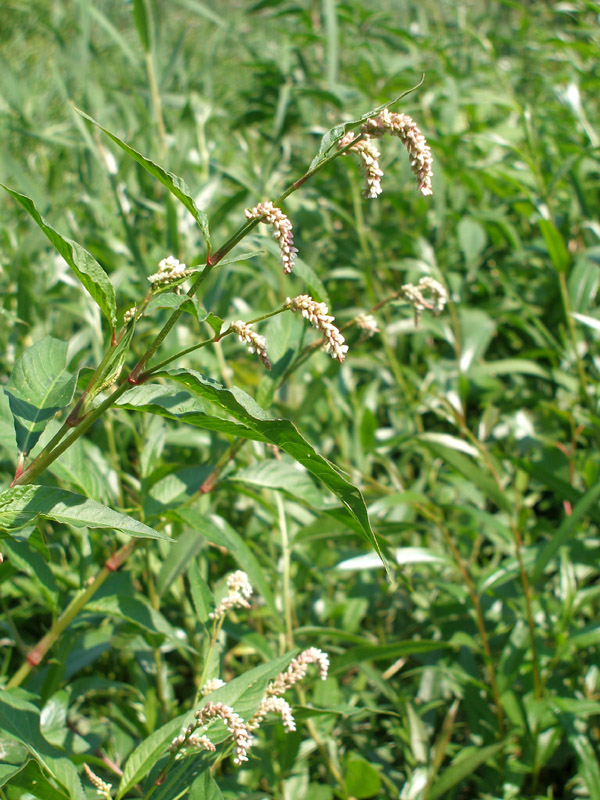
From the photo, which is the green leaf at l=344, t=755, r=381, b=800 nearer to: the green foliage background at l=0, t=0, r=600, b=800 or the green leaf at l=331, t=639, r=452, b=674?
the green foliage background at l=0, t=0, r=600, b=800

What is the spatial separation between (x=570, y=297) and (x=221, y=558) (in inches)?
32.5

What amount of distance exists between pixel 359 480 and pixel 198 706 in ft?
2.26

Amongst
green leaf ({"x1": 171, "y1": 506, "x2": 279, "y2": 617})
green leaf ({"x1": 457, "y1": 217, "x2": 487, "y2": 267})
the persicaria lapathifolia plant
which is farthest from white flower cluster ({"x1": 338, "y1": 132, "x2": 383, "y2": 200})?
green leaf ({"x1": 457, "y1": 217, "x2": 487, "y2": 267})

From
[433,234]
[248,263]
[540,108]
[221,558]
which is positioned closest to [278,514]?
[221,558]

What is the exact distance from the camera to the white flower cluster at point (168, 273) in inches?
22.0

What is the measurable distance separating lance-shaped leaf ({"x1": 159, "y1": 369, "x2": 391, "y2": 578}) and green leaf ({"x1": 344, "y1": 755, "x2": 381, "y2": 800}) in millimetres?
486

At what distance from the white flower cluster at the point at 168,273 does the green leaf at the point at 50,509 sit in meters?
0.19

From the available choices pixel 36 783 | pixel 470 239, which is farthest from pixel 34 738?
pixel 470 239

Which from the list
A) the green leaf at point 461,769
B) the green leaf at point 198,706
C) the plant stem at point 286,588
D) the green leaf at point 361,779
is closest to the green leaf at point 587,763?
the green leaf at point 461,769

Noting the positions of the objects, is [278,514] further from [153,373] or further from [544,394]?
[544,394]

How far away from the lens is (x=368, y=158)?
0.53 metres

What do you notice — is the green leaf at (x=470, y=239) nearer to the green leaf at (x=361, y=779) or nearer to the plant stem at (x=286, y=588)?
the plant stem at (x=286, y=588)

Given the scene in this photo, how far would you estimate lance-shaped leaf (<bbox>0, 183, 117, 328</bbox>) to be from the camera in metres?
0.52

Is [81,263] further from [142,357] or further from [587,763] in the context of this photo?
[587,763]
